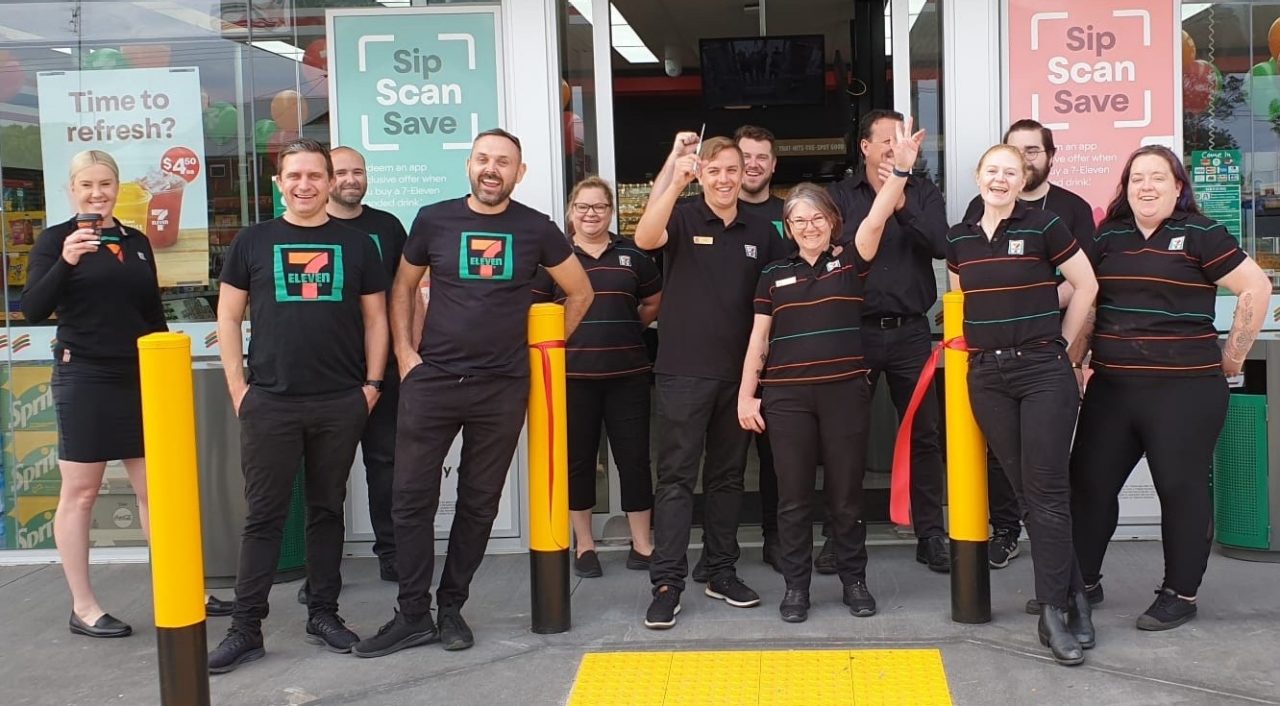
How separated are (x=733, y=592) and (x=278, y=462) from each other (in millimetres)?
1840

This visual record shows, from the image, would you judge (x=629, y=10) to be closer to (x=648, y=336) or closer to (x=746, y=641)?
(x=648, y=336)

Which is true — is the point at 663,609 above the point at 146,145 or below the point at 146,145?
below

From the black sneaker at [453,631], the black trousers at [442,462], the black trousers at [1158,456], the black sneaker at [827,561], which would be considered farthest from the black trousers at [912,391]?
the black sneaker at [453,631]

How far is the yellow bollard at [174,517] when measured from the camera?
3324 millimetres

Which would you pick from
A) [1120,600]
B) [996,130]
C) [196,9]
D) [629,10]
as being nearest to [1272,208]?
[996,130]

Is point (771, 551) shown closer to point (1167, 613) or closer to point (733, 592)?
point (733, 592)

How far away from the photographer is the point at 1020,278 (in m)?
3.89

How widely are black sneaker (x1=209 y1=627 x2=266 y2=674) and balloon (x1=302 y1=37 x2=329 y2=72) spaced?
2814 mm

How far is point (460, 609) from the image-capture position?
4473 millimetres

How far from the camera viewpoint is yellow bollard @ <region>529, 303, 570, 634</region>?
424cm

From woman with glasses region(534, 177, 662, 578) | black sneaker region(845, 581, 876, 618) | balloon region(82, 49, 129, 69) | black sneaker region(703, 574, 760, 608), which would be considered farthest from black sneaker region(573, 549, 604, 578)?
balloon region(82, 49, 129, 69)

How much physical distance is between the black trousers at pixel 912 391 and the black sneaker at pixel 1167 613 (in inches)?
40.2

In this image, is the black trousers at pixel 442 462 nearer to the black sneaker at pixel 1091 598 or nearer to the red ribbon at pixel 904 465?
the red ribbon at pixel 904 465

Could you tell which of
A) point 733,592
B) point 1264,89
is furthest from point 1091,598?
point 1264,89
